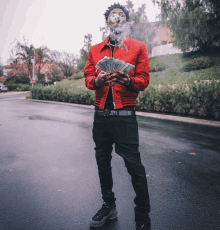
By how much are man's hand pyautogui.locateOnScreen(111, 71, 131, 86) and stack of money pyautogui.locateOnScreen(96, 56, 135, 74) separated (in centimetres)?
3

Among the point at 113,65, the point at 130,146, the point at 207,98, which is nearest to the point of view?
the point at 113,65

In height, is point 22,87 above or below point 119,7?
below

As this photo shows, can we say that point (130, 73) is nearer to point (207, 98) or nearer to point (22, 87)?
point (207, 98)

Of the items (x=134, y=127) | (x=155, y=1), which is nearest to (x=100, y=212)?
(x=134, y=127)

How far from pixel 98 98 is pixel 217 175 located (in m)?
2.68

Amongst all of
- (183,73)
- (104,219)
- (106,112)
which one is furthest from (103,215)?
(183,73)

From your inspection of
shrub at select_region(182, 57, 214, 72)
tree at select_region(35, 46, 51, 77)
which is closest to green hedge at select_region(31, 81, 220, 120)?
shrub at select_region(182, 57, 214, 72)

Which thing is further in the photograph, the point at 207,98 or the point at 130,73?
the point at 207,98

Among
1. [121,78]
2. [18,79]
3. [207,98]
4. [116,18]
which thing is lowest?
[207,98]

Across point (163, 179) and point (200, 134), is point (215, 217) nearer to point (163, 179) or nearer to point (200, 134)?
point (163, 179)

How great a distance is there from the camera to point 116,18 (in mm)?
2338

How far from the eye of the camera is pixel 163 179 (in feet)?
12.0

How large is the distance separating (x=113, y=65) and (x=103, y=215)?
1626 mm

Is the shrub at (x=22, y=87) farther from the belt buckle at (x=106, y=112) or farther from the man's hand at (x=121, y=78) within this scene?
the man's hand at (x=121, y=78)
